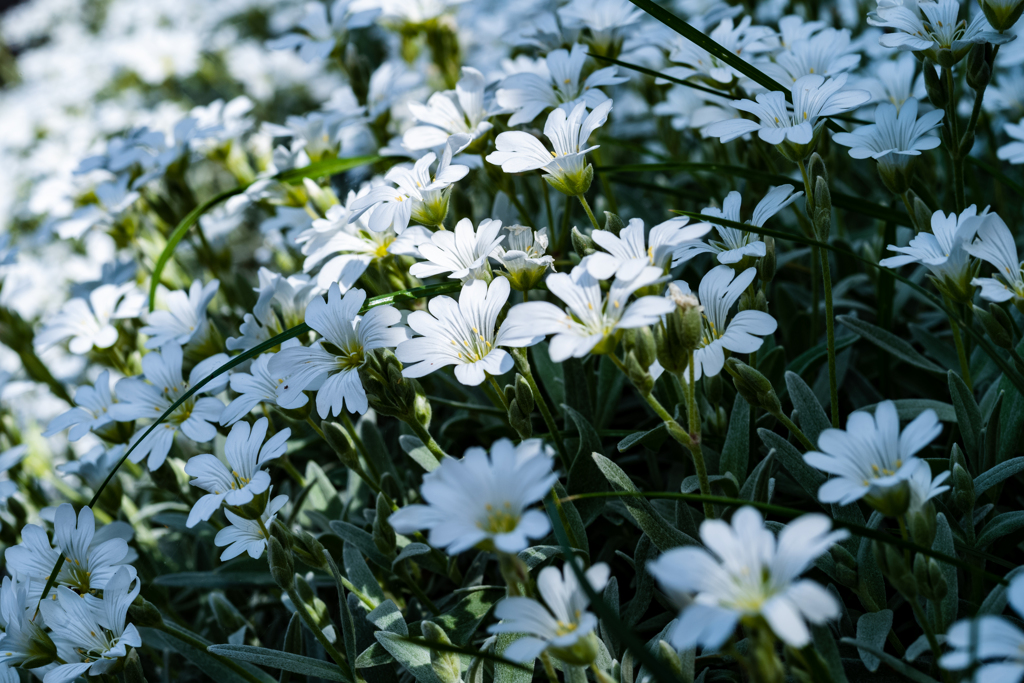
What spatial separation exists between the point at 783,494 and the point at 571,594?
0.55m

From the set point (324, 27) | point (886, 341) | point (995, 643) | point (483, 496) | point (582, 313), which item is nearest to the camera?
point (995, 643)

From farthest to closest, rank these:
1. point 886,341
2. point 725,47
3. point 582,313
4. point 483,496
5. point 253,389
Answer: point 725,47
point 886,341
point 253,389
point 582,313
point 483,496

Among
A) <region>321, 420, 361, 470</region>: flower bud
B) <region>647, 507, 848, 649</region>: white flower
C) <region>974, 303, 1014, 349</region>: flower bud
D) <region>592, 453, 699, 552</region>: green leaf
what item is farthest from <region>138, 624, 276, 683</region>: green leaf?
<region>974, 303, 1014, 349</region>: flower bud

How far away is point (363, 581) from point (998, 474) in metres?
0.80

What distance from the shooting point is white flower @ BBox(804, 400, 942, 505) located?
0.69 metres

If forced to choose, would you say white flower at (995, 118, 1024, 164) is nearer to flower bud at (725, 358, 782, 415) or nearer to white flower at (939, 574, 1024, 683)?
flower bud at (725, 358, 782, 415)

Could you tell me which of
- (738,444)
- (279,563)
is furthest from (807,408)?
(279,563)

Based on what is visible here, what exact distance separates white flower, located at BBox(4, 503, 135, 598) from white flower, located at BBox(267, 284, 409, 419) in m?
0.31

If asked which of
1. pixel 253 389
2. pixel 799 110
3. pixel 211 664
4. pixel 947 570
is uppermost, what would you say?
pixel 799 110

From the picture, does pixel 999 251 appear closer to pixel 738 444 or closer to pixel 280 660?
pixel 738 444

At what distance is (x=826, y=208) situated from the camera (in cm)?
94

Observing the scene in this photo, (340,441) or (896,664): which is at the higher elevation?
(340,441)

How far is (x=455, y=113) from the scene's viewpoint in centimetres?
120

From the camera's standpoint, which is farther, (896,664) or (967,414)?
(967,414)
